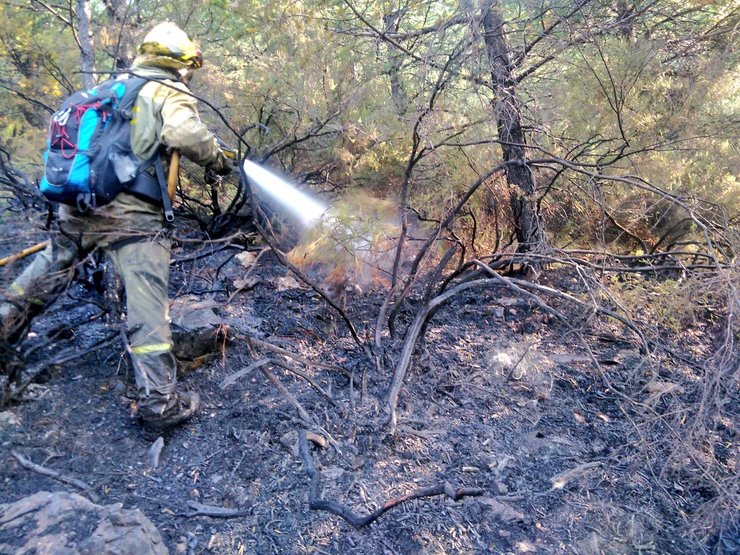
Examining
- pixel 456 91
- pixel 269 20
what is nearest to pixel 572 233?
pixel 456 91

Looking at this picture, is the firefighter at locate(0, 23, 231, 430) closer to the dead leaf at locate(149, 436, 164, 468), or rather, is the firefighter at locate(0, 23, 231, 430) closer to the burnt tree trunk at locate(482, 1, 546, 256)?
the dead leaf at locate(149, 436, 164, 468)

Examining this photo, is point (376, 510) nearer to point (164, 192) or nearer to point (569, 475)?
point (569, 475)

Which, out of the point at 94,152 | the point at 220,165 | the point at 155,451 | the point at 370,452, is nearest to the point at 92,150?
the point at 94,152

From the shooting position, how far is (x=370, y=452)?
10.6 ft

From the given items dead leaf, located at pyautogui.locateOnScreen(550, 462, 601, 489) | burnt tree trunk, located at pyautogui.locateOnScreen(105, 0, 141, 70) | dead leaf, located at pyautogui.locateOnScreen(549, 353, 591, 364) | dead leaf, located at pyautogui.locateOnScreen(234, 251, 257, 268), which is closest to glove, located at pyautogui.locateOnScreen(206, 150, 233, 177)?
dead leaf, located at pyautogui.locateOnScreen(234, 251, 257, 268)

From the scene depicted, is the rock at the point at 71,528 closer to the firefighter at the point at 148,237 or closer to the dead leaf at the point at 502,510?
the firefighter at the point at 148,237

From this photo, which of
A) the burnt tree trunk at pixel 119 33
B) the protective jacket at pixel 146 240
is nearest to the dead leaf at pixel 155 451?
the protective jacket at pixel 146 240

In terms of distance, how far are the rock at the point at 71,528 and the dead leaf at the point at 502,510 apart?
162 centimetres

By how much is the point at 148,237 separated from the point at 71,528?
1525mm

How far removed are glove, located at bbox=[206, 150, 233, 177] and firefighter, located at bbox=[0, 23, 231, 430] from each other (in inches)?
0.9

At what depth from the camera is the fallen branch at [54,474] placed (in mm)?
2656

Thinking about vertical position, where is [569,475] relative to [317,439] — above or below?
below

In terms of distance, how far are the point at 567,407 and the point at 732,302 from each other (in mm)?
1473

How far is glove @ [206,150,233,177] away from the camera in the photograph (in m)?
3.34
